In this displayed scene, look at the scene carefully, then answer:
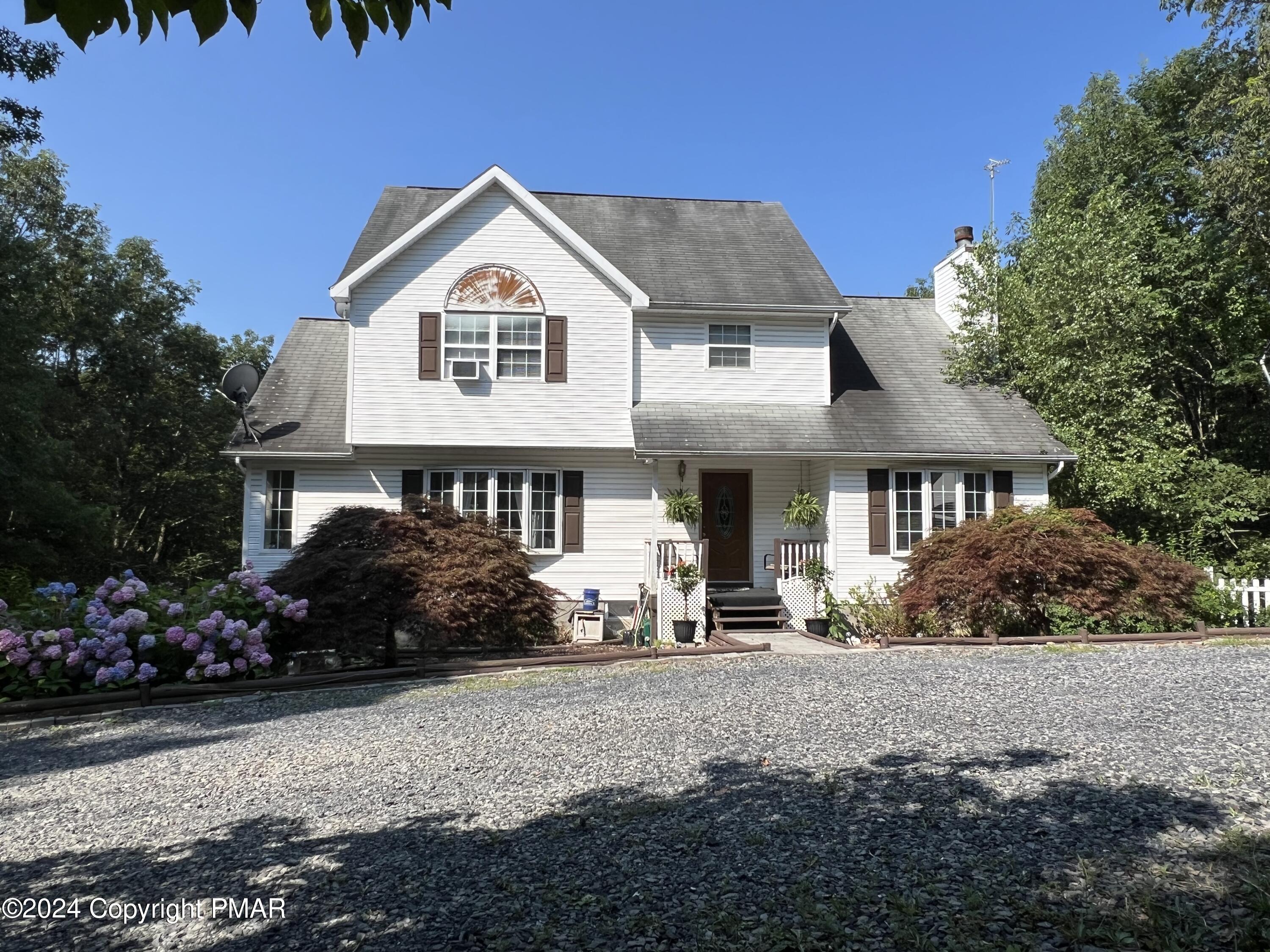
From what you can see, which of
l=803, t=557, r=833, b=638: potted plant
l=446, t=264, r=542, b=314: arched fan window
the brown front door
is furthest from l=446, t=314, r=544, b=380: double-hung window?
l=803, t=557, r=833, b=638: potted plant

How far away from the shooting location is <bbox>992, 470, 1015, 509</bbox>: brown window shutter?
14078 mm

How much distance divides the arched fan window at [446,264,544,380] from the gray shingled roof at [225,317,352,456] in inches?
102

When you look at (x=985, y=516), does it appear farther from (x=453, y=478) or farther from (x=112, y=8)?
(x=112, y=8)

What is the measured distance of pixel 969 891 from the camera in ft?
10.8

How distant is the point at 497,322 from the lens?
1408 centimetres

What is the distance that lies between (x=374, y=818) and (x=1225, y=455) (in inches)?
846

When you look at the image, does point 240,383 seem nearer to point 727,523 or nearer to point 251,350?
point 727,523

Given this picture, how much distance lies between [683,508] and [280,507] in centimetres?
726

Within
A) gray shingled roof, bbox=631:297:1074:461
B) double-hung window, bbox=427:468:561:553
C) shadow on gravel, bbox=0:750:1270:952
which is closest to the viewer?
shadow on gravel, bbox=0:750:1270:952

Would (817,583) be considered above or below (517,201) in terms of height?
below

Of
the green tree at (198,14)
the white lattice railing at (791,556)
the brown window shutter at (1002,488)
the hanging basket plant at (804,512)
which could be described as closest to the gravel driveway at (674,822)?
the green tree at (198,14)

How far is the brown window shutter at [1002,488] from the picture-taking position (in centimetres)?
1408

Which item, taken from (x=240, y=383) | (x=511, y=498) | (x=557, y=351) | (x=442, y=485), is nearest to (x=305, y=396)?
(x=240, y=383)

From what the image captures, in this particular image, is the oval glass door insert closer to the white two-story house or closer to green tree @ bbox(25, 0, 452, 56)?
the white two-story house
